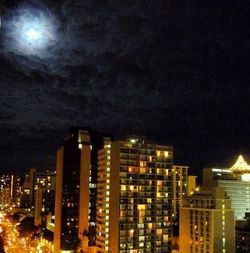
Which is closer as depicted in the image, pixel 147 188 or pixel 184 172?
pixel 147 188

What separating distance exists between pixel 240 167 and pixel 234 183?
18.0 feet

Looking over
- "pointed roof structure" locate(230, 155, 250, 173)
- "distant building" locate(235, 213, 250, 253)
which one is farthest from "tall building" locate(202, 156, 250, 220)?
"distant building" locate(235, 213, 250, 253)

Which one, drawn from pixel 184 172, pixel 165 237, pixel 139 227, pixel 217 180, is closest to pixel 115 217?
pixel 139 227

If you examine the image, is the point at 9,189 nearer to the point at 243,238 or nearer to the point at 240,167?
the point at 240,167

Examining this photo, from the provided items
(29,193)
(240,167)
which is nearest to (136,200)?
(240,167)

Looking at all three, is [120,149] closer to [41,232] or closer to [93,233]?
[93,233]

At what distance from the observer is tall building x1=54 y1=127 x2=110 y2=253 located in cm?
5450

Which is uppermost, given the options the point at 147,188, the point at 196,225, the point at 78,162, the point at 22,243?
the point at 78,162

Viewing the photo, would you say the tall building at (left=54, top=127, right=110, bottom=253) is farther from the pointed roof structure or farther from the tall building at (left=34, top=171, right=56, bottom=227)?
the pointed roof structure

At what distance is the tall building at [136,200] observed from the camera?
142 feet

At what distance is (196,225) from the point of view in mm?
→ 51344

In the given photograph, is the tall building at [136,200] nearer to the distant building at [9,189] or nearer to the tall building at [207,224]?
the tall building at [207,224]

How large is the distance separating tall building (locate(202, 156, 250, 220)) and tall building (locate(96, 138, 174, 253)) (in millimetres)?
35120

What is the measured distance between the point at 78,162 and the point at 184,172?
39040 millimetres
